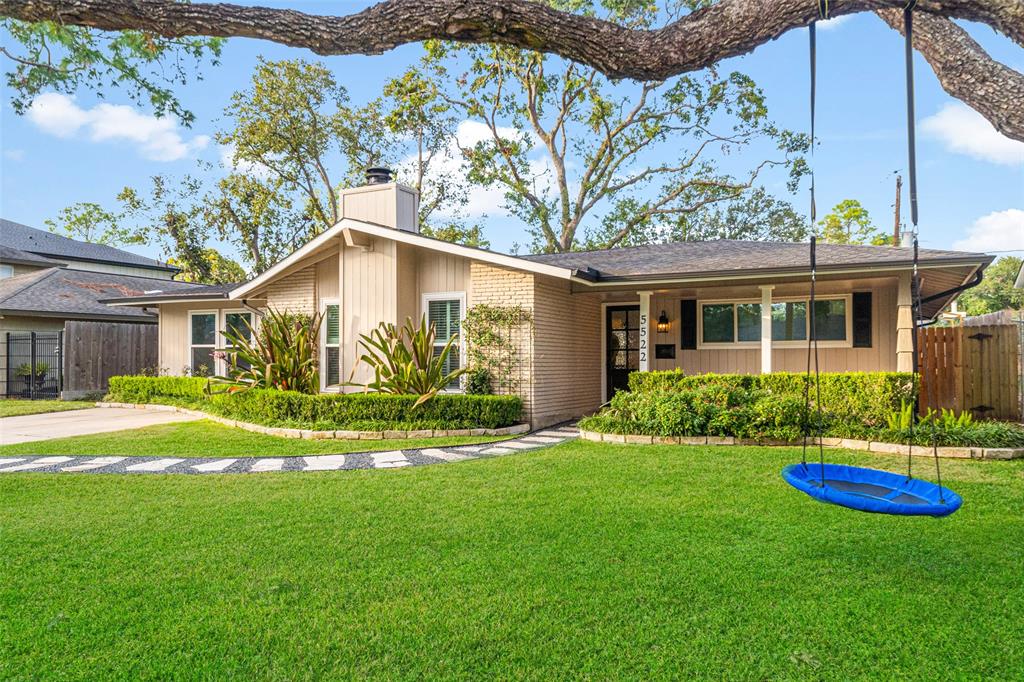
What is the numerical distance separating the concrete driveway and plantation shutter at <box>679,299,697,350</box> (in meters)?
10.0

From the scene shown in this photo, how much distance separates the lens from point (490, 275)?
426 inches

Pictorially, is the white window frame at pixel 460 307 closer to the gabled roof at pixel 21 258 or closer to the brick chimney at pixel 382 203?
the brick chimney at pixel 382 203

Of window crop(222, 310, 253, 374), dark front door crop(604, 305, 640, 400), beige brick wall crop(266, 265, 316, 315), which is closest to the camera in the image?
beige brick wall crop(266, 265, 316, 315)

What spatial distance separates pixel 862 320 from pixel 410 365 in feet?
26.0

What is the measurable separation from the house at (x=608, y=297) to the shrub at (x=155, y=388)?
117 inches

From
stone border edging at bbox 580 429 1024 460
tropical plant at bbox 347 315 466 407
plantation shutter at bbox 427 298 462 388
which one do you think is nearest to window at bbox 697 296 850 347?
stone border edging at bbox 580 429 1024 460

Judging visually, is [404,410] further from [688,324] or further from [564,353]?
[688,324]

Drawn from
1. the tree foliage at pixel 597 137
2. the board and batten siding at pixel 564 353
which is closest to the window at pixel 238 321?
the board and batten siding at pixel 564 353

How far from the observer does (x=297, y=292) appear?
12656 mm

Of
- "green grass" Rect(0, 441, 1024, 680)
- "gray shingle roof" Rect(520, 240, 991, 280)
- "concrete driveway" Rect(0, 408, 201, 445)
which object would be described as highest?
"gray shingle roof" Rect(520, 240, 991, 280)

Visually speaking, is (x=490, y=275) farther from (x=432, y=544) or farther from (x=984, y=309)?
(x=984, y=309)

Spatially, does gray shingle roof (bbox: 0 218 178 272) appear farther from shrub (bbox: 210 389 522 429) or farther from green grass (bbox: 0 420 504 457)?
A: shrub (bbox: 210 389 522 429)

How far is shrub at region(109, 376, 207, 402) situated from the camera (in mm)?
14523

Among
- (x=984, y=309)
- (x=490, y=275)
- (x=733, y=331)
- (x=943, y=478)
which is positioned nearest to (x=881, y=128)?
(x=733, y=331)
